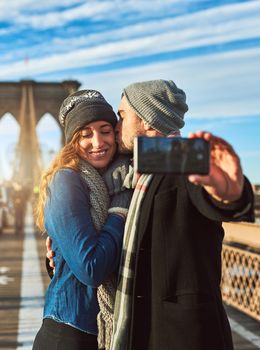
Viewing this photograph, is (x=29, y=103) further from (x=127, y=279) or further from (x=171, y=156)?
(x=171, y=156)

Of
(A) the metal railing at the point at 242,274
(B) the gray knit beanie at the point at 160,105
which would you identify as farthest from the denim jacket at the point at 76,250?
(A) the metal railing at the point at 242,274

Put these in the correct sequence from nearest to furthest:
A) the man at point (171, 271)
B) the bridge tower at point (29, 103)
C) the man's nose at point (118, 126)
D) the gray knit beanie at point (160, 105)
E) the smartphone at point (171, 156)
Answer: the smartphone at point (171, 156)
the man at point (171, 271)
the gray knit beanie at point (160, 105)
the man's nose at point (118, 126)
the bridge tower at point (29, 103)

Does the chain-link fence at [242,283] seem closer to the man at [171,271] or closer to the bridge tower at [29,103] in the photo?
the man at [171,271]

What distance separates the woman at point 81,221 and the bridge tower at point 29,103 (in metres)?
86.2

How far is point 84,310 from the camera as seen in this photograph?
1928 millimetres

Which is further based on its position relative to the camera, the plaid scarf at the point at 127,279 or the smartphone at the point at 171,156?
the plaid scarf at the point at 127,279

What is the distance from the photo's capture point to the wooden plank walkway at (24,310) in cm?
544

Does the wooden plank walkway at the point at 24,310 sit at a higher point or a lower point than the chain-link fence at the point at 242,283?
lower

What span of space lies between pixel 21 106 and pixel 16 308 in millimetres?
88148

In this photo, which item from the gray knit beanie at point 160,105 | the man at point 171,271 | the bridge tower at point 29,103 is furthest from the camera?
the bridge tower at point 29,103

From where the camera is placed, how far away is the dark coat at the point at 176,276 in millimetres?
1654

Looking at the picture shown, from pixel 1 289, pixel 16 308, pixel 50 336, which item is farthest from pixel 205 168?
pixel 1 289

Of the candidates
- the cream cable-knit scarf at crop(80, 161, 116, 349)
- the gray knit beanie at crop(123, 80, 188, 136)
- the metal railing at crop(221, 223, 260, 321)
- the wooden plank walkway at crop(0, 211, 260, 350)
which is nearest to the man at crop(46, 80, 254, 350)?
the cream cable-knit scarf at crop(80, 161, 116, 349)

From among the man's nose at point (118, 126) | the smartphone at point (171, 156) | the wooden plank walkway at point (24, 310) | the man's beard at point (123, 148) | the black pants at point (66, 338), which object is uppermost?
the man's nose at point (118, 126)
